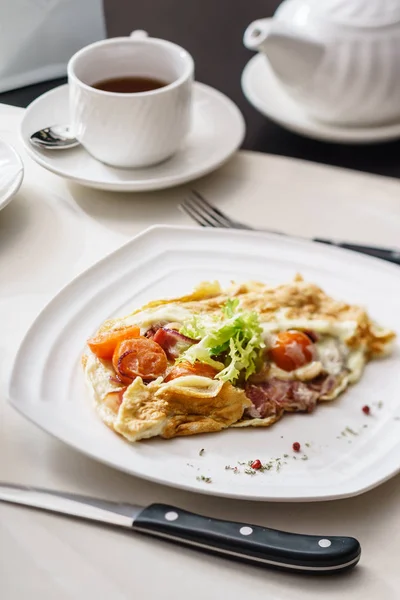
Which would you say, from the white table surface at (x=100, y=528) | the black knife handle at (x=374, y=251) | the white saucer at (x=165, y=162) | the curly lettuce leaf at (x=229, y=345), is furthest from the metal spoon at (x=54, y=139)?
the curly lettuce leaf at (x=229, y=345)

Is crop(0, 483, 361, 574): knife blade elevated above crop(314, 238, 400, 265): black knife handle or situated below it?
above

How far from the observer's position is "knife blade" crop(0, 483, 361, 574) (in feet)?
3.02

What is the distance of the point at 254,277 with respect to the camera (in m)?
1.36

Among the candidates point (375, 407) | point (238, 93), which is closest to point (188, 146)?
point (238, 93)

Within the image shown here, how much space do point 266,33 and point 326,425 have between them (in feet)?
2.61

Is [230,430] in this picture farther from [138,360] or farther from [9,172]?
[9,172]

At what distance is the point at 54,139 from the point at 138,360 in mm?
650

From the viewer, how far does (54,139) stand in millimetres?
1621

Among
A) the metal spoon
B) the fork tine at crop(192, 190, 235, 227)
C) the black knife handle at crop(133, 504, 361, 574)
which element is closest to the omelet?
the black knife handle at crop(133, 504, 361, 574)

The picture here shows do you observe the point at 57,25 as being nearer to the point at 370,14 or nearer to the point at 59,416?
the point at 370,14

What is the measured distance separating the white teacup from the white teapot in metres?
0.17

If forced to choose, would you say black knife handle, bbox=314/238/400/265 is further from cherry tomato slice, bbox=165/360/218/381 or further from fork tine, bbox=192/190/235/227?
cherry tomato slice, bbox=165/360/218/381

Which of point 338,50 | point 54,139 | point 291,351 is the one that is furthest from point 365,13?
point 291,351

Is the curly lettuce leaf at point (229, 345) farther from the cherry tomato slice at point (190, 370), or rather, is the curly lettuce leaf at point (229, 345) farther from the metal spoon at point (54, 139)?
the metal spoon at point (54, 139)
